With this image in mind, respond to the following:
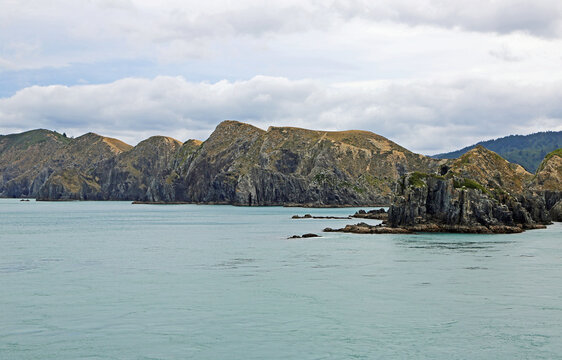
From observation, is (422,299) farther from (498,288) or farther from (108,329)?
(108,329)

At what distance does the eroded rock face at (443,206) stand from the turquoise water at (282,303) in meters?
29.0

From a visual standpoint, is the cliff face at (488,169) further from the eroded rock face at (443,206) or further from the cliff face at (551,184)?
the eroded rock face at (443,206)

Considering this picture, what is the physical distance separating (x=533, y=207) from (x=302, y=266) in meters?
90.8

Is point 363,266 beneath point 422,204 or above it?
beneath

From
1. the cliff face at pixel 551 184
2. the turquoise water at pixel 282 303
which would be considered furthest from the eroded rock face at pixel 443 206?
the cliff face at pixel 551 184

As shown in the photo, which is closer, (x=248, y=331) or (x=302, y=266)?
(x=248, y=331)

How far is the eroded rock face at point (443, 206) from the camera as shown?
4055 inches

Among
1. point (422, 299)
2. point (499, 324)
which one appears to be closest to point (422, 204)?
point (422, 299)

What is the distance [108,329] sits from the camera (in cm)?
3181

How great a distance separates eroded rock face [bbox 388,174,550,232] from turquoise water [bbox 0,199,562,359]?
28998 mm

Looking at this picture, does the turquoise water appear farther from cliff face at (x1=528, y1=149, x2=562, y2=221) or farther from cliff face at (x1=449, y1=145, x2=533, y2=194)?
cliff face at (x1=449, y1=145, x2=533, y2=194)

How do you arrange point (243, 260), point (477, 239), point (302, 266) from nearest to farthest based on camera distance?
point (302, 266), point (243, 260), point (477, 239)

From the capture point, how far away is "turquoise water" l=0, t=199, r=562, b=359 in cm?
2862

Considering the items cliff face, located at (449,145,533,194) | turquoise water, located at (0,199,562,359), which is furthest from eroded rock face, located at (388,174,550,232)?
cliff face, located at (449,145,533,194)
